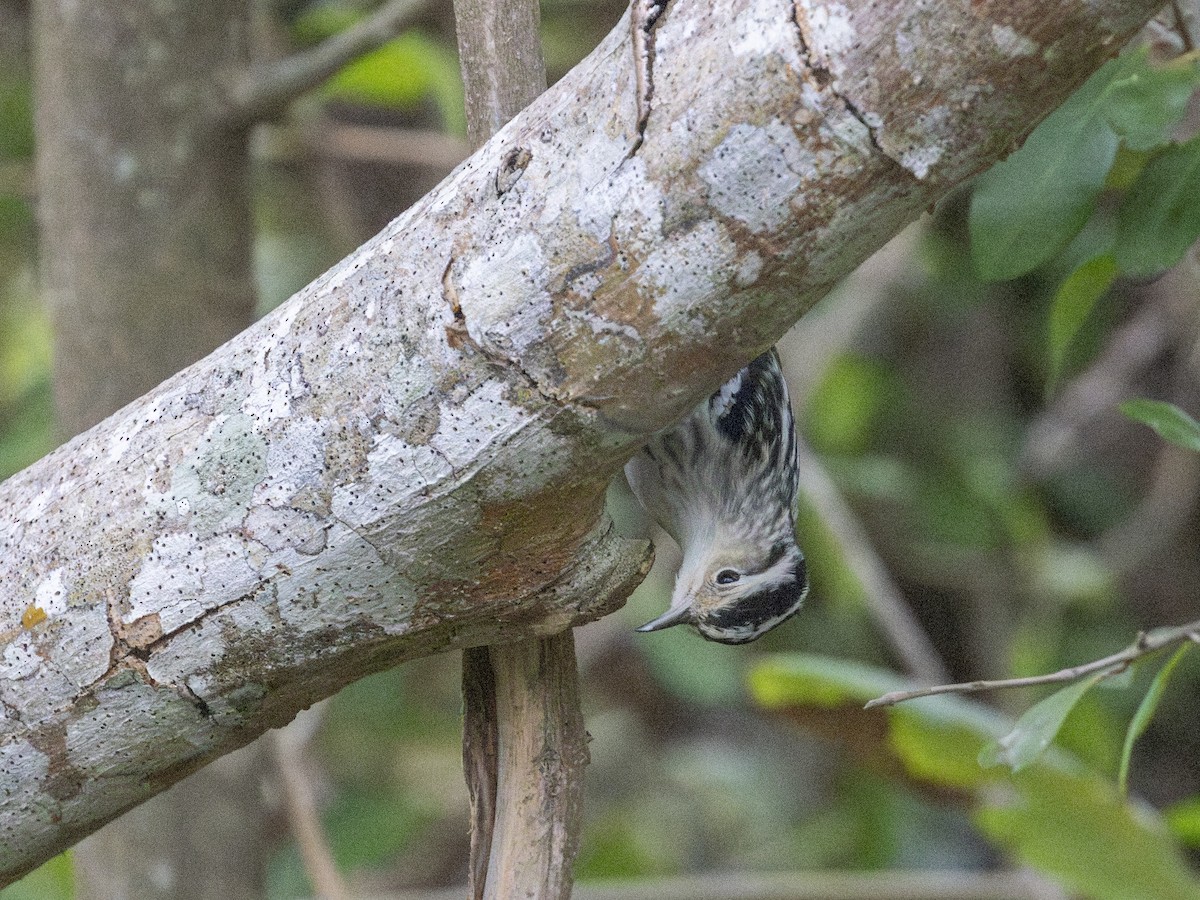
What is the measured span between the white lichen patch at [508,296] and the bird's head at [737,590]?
114cm

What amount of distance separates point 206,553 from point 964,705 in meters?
1.78

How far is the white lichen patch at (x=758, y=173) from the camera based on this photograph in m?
1.10

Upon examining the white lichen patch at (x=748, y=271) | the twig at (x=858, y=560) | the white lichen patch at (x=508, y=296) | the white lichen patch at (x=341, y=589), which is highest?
the twig at (x=858, y=560)

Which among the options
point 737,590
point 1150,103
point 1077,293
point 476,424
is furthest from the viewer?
point 737,590

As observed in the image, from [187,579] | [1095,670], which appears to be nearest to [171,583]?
[187,579]

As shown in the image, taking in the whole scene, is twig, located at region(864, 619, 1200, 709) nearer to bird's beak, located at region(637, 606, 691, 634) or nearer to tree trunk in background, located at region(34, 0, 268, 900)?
bird's beak, located at region(637, 606, 691, 634)

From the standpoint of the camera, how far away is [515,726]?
63.7 inches

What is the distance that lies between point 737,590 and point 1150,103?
1088mm

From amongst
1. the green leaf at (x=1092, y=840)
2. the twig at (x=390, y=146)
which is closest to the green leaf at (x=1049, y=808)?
the green leaf at (x=1092, y=840)

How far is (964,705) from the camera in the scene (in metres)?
2.69

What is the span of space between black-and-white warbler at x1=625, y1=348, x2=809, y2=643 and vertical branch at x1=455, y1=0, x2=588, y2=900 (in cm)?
66

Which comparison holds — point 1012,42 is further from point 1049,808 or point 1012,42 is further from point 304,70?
point 1049,808

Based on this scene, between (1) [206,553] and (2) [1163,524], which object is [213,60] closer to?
(1) [206,553]

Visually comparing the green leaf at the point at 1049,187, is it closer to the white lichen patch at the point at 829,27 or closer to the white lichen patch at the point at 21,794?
the white lichen patch at the point at 829,27
